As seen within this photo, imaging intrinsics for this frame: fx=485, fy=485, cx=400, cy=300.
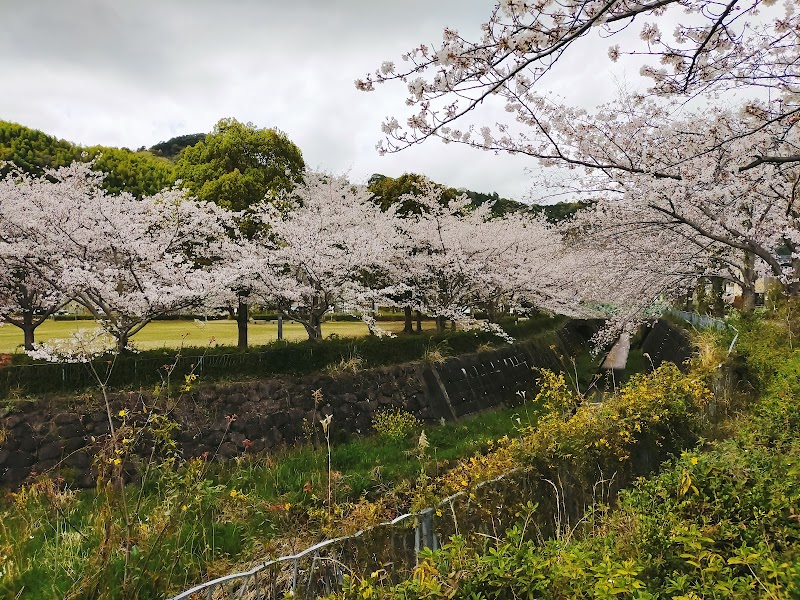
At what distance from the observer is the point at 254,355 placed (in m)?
10.9

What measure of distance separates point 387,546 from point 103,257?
9852 mm

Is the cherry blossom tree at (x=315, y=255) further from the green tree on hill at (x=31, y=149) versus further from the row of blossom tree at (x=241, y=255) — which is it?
the green tree on hill at (x=31, y=149)

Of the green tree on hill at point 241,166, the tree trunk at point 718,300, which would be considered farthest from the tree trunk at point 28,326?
the tree trunk at point 718,300

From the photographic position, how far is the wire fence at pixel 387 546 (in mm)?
3965

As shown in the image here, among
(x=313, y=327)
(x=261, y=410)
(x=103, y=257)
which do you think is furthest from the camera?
(x=313, y=327)

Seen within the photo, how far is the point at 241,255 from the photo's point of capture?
13453 mm

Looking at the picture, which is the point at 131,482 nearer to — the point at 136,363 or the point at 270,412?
the point at 136,363

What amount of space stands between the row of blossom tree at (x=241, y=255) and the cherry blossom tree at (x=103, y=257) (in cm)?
3

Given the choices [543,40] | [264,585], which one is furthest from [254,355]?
[543,40]

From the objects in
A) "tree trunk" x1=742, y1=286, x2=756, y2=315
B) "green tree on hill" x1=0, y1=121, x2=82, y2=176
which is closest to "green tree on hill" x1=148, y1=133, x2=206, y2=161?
"green tree on hill" x1=0, y1=121, x2=82, y2=176

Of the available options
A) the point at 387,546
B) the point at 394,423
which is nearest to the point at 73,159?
the point at 394,423

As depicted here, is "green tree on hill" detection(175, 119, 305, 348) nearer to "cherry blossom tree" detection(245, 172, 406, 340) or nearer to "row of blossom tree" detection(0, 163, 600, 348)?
"row of blossom tree" detection(0, 163, 600, 348)

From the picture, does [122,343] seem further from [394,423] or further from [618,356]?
[618,356]

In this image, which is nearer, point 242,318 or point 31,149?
point 242,318
